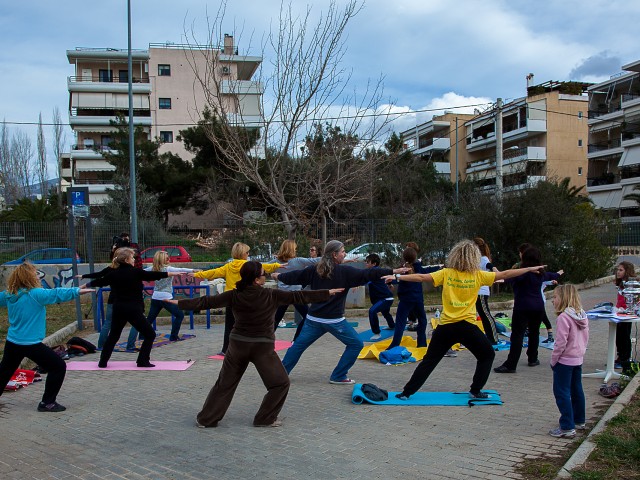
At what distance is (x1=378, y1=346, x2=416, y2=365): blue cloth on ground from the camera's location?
9.65 meters

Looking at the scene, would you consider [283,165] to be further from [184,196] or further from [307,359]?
[184,196]

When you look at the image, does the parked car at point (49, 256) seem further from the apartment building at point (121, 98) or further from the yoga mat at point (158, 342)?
the apartment building at point (121, 98)

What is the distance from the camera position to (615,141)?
5491cm

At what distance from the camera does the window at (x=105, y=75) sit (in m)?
59.8

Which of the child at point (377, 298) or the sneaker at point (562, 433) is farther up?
the child at point (377, 298)

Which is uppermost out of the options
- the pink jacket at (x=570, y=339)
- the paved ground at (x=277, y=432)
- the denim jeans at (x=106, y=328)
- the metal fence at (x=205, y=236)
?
the metal fence at (x=205, y=236)

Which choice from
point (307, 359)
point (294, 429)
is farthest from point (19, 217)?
point (294, 429)

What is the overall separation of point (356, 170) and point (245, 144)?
3254 mm

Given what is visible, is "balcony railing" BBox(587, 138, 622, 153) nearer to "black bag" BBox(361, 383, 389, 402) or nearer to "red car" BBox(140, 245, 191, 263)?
"red car" BBox(140, 245, 191, 263)

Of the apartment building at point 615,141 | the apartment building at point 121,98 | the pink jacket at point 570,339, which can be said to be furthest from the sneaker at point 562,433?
the apartment building at point 121,98

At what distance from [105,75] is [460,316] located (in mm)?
59852

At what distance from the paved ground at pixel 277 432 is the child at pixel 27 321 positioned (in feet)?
1.93

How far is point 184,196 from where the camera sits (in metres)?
39.6

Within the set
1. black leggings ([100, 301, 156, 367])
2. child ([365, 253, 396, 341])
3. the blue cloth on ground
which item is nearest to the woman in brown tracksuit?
black leggings ([100, 301, 156, 367])
